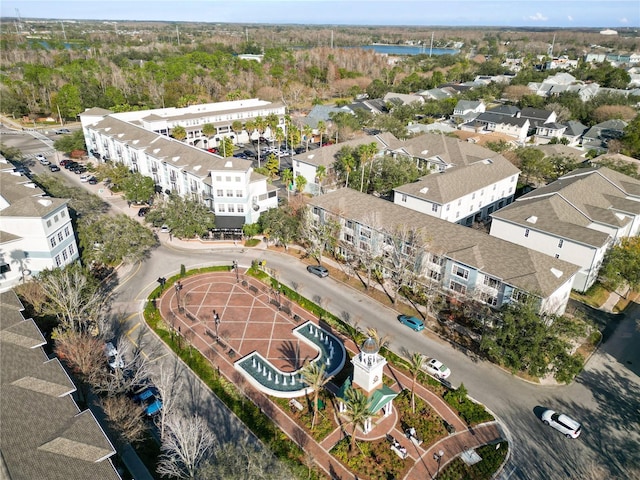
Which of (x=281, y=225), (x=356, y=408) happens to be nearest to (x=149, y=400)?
(x=356, y=408)

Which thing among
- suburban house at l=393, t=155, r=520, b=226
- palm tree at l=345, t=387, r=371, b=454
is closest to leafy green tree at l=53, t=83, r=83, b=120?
suburban house at l=393, t=155, r=520, b=226

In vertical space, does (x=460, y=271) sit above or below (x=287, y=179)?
above

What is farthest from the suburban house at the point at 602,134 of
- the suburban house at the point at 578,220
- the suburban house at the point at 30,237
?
the suburban house at the point at 30,237

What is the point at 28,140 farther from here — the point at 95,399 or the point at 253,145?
the point at 95,399

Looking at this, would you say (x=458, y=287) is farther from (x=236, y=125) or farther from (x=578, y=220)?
(x=236, y=125)

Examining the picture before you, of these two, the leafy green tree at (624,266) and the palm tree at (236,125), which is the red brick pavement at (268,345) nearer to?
the leafy green tree at (624,266)
